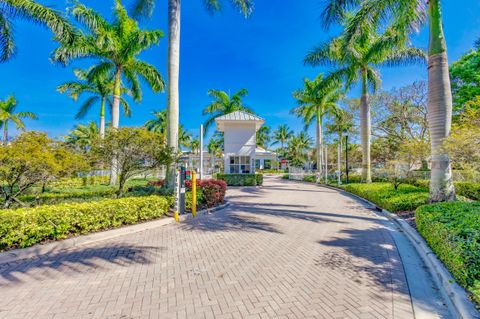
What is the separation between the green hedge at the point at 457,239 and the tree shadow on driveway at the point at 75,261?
5.36 m

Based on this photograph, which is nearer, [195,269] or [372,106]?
[195,269]

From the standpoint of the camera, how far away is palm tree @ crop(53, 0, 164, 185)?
44.3 ft

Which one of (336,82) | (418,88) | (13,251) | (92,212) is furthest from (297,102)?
(13,251)

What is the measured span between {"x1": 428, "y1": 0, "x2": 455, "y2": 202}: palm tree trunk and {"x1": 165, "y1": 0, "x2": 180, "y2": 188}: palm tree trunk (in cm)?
967

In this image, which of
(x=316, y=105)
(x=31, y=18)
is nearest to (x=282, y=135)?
(x=316, y=105)

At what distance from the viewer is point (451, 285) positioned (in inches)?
138

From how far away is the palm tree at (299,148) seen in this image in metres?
45.7

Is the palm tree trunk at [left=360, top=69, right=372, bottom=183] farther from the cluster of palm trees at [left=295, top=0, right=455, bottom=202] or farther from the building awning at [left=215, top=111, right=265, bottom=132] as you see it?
the building awning at [left=215, top=111, right=265, bottom=132]

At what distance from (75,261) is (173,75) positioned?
25.5ft

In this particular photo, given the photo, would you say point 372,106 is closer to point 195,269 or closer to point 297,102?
point 297,102

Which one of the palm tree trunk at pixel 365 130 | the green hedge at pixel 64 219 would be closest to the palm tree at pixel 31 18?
the green hedge at pixel 64 219

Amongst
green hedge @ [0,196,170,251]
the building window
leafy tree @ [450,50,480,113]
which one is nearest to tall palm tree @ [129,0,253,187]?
green hedge @ [0,196,170,251]

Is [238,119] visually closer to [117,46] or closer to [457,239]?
[117,46]

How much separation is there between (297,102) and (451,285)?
23852mm
